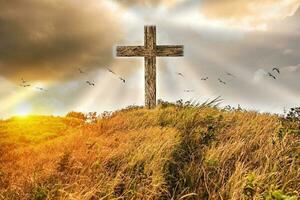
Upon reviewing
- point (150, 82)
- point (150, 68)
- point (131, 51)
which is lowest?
point (150, 82)

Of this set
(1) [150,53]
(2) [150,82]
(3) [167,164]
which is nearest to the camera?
(3) [167,164]

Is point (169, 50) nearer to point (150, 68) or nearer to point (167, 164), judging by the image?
point (150, 68)

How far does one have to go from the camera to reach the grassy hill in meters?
6.39

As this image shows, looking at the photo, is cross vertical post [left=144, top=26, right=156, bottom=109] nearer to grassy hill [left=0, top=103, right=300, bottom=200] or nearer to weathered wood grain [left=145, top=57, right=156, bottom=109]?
weathered wood grain [left=145, top=57, right=156, bottom=109]

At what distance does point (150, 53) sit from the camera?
18.0 metres

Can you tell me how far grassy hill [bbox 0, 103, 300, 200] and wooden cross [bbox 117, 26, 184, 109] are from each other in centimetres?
641

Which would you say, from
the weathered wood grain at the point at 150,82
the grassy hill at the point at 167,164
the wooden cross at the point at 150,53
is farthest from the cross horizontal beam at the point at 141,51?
the grassy hill at the point at 167,164

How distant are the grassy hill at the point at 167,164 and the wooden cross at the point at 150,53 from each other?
641 cm

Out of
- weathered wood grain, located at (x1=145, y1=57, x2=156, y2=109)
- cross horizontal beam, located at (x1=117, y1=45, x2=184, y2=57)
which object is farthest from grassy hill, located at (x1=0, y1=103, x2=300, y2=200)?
cross horizontal beam, located at (x1=117, y1=45, x2=184, y2=57)

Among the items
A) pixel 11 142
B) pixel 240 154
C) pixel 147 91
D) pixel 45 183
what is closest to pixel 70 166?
pixel 45 183

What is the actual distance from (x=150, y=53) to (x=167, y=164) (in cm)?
1070

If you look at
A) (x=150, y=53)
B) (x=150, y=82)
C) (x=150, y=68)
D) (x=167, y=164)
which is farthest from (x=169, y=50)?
(x=167, y=164)

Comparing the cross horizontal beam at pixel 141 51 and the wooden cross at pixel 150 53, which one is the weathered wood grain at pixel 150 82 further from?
the cross horizontal beam at pixel 141 51

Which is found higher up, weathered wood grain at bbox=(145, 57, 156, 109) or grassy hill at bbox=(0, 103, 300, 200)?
weathered wood grain at bbox=(145, 57, 156, 109)
